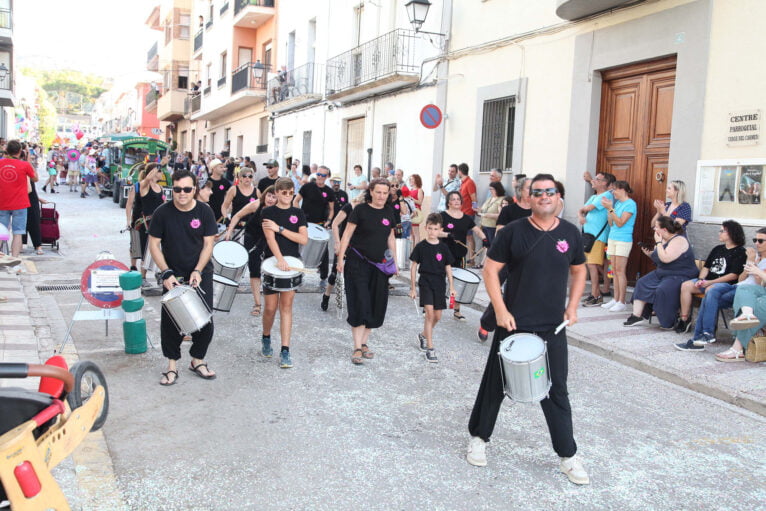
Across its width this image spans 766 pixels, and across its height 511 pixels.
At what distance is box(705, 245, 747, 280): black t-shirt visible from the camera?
7.87 metres

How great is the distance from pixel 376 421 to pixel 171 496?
1700mm

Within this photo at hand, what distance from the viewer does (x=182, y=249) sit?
229 inches

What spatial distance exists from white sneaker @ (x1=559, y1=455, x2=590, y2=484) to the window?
10022 millimetres

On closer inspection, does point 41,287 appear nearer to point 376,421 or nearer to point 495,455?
point 376,421

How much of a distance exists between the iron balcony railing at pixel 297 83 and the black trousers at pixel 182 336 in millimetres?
17314

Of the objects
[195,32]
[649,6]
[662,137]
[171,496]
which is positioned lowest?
[171,496]

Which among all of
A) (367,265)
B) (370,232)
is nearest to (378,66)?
(370,232)

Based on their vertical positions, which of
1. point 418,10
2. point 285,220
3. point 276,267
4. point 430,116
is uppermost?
point 418,10

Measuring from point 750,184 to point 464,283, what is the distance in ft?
12.5

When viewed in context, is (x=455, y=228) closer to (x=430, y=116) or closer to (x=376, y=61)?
(x=430, y=116)

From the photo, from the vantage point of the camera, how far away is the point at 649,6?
1026cm

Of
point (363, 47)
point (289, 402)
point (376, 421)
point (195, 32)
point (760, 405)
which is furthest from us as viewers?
point (195, 32)

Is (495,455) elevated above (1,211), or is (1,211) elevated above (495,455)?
(1,211)

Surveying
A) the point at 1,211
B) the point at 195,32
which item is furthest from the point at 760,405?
the point at 195,32
